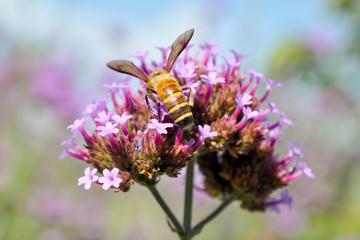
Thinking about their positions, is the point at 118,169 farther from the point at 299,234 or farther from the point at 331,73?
the point at 299,234

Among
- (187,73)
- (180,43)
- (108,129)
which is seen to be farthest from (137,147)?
(180,43)

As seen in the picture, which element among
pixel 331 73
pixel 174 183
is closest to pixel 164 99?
pixel 331 73

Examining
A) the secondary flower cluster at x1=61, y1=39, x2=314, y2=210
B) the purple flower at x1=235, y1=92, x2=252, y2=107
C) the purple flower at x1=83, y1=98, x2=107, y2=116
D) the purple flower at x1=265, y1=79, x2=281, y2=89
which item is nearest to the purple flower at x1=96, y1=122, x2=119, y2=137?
the secondary flower cluster at x1=61, y1=39, x2=314, y2=210

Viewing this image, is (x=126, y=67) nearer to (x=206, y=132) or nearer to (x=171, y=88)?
(x=171, y=88)

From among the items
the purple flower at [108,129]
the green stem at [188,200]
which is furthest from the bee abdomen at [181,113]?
the green stem at [188,200]

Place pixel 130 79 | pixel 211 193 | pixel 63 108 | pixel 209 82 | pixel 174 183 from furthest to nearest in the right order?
pixel 174 183
pixel 63 108
pixel 211 193
pixel 130 79
pixel 209 82

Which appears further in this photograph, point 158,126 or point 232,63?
point 232,63

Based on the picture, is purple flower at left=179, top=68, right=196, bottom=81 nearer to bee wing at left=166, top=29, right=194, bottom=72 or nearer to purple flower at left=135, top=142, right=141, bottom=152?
bee wing at left=166, top=29, right=194, bottom=72
